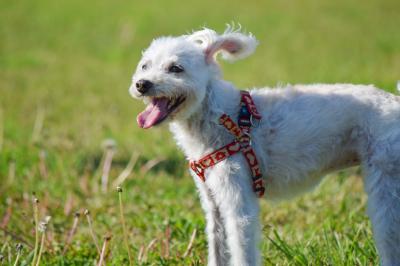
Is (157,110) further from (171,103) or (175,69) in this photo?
(175,69)

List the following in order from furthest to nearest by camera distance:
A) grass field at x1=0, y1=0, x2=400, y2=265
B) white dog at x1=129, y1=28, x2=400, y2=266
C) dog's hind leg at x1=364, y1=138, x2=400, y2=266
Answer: grass field at x1=0, y1=0, x2=400, y2=265 < white dog at x1=129, y1=28, x2=400, y2=266 < dog's hind leg at x1=364, y1=138, x2=400, y2=266

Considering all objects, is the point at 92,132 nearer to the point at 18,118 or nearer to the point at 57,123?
the point at 57,123

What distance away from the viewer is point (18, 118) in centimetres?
1037

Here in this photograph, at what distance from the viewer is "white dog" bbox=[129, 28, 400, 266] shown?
4.12 meters

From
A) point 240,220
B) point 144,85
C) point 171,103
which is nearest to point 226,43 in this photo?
point 171,103

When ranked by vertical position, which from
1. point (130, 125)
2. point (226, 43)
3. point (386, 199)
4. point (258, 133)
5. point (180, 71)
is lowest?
point (386, 199)

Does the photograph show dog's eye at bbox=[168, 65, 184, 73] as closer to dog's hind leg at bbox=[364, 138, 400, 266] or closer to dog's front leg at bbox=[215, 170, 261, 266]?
dog's front leg at bbox=[215, 170, 261, 266]

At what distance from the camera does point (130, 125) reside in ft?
32.8

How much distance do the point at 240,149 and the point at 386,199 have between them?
1.01 m

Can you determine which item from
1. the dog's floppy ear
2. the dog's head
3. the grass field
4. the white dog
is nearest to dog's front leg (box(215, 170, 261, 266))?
the white dog

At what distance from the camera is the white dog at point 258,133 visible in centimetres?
412

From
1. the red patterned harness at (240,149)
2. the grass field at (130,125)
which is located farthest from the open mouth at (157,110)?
the grass field at (130,125)

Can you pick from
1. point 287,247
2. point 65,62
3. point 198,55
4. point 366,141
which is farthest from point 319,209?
point 65,62

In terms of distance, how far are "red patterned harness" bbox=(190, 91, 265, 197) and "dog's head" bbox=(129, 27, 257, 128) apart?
295 mm
